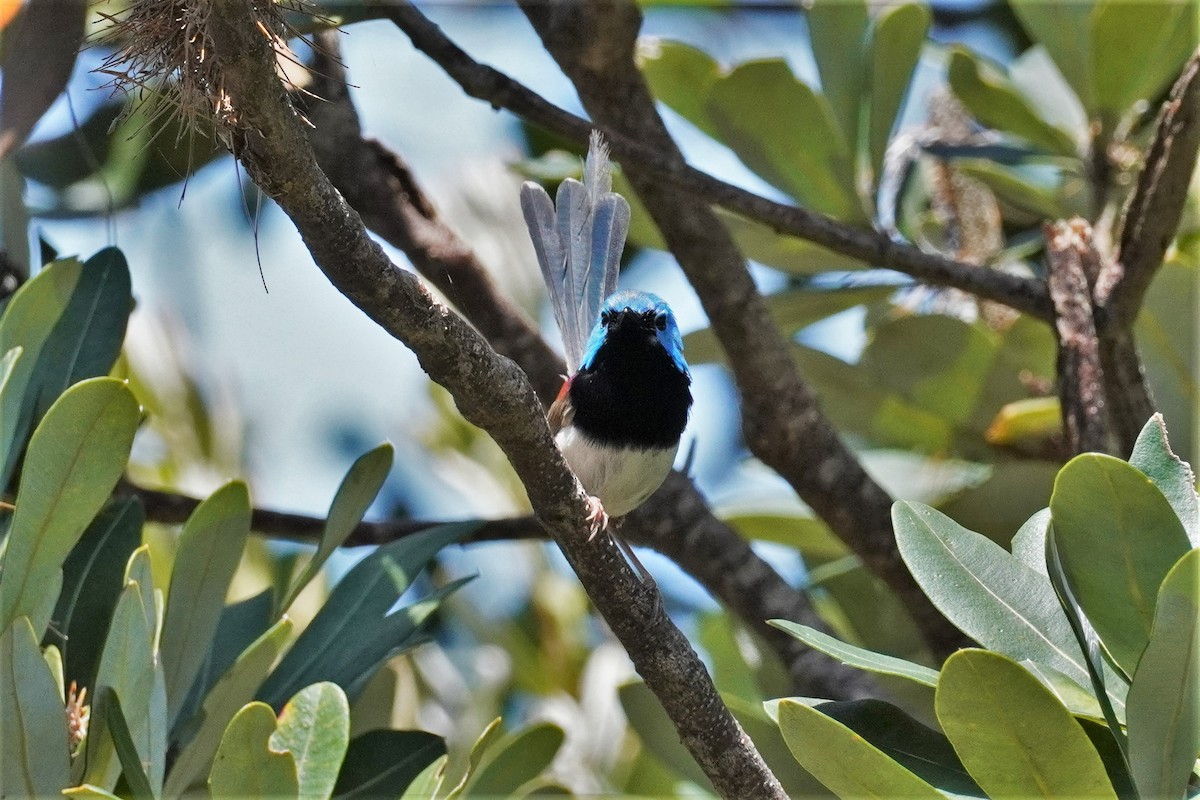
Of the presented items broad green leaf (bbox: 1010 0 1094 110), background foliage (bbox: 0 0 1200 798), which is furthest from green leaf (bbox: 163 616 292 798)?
broad green leaf (bbox: 1010 0 1094 110)

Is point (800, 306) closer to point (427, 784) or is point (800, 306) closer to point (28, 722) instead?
point (427, 784)

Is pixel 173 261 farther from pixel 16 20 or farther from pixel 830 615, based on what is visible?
pixel 830 615

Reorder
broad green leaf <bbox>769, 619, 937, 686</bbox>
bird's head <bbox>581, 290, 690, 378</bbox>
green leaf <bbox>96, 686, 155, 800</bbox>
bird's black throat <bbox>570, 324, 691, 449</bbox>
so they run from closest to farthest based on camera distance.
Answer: broad green leaf <bbox>769, 619, 937, 686</bbox>, green leaf <bbox>96, 686, 155, 800</bbox>, bird's black throat <bbox>570, 324, 691, 449</bbox>, bird's head <bbox>581, 290, 690, 378</bbox>

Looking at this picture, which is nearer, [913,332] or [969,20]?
[913,332]

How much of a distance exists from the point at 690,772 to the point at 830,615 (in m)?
1.05

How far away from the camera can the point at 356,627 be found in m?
2.33

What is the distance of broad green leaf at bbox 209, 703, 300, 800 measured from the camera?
5.71 ft

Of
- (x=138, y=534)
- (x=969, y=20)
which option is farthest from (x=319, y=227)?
(x=969, y=20)

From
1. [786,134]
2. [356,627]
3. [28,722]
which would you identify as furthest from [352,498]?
[786,134]

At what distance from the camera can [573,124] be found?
2711 millimetres

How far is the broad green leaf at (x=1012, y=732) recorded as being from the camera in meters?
1.52

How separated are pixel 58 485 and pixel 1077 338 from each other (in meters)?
2.10

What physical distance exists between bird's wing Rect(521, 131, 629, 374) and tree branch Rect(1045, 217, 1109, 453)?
3.33 feet

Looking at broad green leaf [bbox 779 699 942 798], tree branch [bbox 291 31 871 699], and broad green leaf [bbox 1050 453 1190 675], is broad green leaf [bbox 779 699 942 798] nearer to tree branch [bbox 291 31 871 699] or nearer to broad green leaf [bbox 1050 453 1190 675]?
broad green leaf [bbox 1050 453 1190 675]
